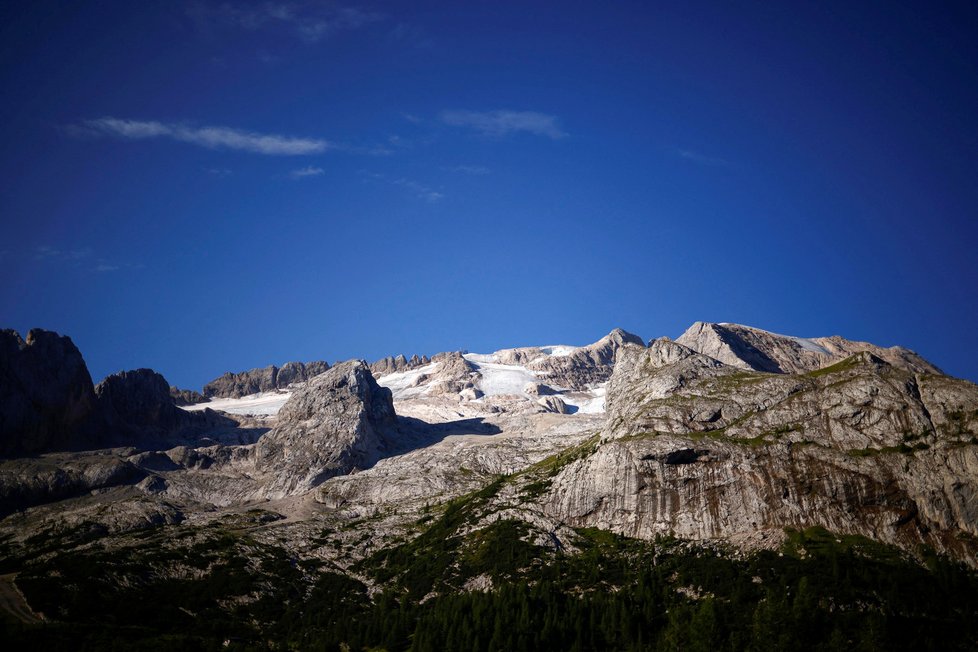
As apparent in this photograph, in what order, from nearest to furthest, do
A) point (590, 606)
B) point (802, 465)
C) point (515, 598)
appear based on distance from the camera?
point (590, 606) < point (515, 598) < point (802, 465)

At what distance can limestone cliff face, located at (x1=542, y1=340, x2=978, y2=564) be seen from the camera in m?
149

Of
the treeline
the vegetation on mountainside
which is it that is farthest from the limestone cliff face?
the treeline

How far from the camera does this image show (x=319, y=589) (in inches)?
6969

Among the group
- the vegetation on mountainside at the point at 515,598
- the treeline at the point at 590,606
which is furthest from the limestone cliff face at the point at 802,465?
the treeline at the point at 590,606

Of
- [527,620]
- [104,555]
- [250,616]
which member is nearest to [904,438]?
[527,620]

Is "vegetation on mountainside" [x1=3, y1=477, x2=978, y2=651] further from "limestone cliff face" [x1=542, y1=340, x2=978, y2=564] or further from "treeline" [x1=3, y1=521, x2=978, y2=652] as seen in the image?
"limestone cliff face" [x1=542, y1=340, x2=978, y2=564]

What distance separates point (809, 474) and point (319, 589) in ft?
374

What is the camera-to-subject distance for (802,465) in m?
162

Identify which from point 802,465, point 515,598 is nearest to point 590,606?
point 515,598

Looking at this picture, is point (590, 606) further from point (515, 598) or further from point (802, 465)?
point (802, 465)

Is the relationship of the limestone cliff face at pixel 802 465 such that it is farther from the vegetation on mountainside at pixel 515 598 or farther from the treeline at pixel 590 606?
the treeline at pixel 590 606

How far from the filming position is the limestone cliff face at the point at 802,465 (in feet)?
489

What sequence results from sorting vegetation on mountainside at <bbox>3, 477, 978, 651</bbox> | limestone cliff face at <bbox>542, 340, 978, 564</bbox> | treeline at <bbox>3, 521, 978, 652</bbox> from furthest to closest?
limestone cliff face at <bbox>542, 340, 978, 564</bbox> → vegetation on mountainside at <bbox>3, 477, 978, 651</bbox> → treeline at <bbox>3, 521, 978, 652</bbox>

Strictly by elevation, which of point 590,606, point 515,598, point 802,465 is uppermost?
point 802,465
